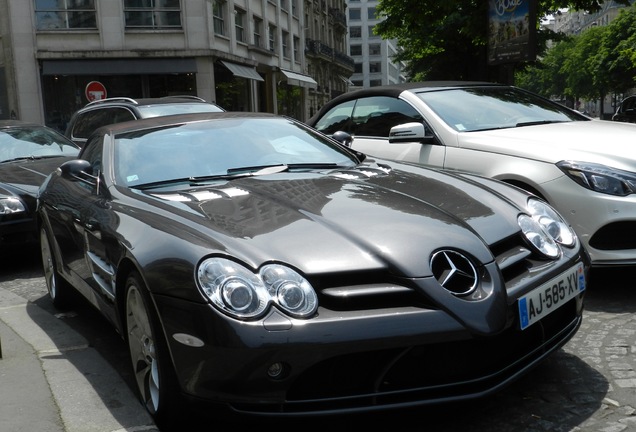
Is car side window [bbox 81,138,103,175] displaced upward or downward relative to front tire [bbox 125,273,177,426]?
upward

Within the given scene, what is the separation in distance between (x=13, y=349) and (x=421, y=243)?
2614 mm

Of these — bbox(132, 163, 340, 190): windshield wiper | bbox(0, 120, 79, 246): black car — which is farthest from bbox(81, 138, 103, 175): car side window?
bbox(0, 120, 79, 246): black car

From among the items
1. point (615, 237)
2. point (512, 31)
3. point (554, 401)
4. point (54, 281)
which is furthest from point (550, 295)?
point (512, 31)

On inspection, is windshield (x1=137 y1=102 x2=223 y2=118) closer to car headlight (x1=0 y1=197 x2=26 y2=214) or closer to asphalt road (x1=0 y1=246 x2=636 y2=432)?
car headlight (x1=0 y1=197 x2=26 y2=214)

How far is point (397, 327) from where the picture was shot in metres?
2.46

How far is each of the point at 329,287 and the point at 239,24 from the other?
110ft

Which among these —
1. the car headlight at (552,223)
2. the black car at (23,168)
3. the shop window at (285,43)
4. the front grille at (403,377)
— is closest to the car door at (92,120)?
the black car at (23,168)

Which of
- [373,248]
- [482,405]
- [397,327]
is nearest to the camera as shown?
[397,327]

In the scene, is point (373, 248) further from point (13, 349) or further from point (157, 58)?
point (157, 58)

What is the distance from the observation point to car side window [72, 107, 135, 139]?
1010cm

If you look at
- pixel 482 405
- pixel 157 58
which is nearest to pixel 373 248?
pixel 482 405

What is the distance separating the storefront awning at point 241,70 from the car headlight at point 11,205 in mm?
25045

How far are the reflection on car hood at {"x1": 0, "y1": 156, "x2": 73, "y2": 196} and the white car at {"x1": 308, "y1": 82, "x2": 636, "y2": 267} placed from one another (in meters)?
2.76

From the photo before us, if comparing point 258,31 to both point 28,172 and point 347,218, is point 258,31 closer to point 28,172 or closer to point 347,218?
point 28,172
